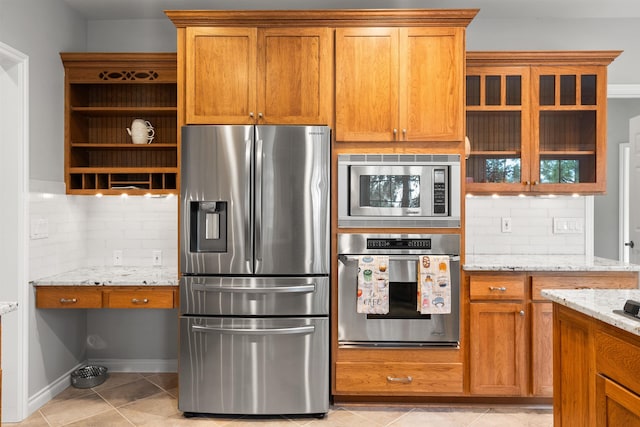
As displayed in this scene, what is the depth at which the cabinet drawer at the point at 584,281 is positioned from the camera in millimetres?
2799

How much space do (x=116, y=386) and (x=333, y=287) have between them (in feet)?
5.77

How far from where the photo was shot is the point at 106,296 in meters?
2.89

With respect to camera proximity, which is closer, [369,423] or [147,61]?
[369,423]

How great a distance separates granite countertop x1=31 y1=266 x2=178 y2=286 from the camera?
2877mm

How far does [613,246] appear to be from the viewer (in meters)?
4.70

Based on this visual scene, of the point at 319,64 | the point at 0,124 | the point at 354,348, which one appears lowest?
the point at 354,348

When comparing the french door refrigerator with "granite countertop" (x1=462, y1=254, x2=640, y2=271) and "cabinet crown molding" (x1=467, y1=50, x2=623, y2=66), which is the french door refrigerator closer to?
"granite countertop" (x1=462, y1=254, x2=640, y2=271)

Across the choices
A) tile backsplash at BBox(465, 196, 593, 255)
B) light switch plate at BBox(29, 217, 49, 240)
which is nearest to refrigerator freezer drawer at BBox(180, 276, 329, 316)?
light switch plate at BBox(29, 217, 49, 240)

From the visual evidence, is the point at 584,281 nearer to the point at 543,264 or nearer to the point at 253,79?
the point at 543,264

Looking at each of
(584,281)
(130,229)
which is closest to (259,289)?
(130,229)

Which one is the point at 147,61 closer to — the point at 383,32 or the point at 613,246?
the point at 383,32

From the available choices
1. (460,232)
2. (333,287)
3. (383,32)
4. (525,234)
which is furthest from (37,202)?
(525,234)

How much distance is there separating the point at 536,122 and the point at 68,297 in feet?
10.7

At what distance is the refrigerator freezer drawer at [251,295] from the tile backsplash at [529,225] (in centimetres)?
143
